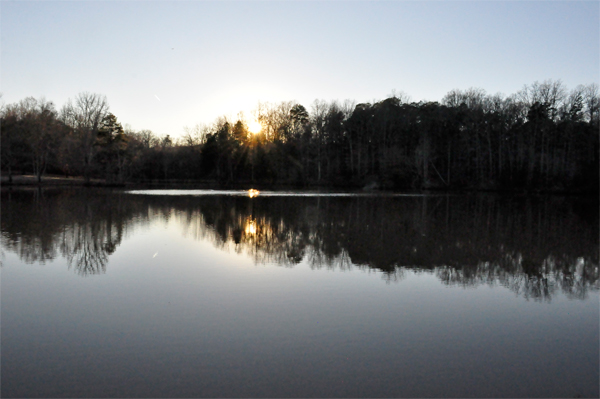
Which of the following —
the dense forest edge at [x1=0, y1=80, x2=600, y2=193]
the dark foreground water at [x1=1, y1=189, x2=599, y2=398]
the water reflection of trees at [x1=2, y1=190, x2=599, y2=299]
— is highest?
the dense forest edge at [x1=0, y1=80, x2=600, y2=193]

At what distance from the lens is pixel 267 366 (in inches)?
206

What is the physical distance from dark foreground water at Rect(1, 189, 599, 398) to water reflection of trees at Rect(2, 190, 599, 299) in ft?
0.33

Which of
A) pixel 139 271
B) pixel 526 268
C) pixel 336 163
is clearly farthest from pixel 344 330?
pixel 336 163

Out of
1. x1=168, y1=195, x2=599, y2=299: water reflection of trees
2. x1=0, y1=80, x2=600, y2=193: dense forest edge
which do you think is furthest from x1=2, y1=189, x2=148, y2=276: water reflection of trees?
x1=0, y1=80, x2=600, y2=193: dense forest edge

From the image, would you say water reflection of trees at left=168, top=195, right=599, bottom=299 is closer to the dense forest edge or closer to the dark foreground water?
the dark foreground water

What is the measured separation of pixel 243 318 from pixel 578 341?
14.8 ft

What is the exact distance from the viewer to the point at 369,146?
66.4 metres

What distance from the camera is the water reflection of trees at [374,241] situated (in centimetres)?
1050

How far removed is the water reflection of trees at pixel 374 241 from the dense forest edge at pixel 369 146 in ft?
109

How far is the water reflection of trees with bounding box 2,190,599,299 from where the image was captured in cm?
1050

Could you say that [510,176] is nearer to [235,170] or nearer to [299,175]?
[299,175]

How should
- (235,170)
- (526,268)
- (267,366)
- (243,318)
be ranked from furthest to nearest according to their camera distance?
(235,170)
(526,268)
(243,318)
(267,366)

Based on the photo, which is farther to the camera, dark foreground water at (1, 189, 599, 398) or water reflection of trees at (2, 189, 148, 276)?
water reflection of trees at (2, 189, 148, 276)

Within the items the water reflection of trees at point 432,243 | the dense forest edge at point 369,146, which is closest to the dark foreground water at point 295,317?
the water reflection of trees at point 432,243
